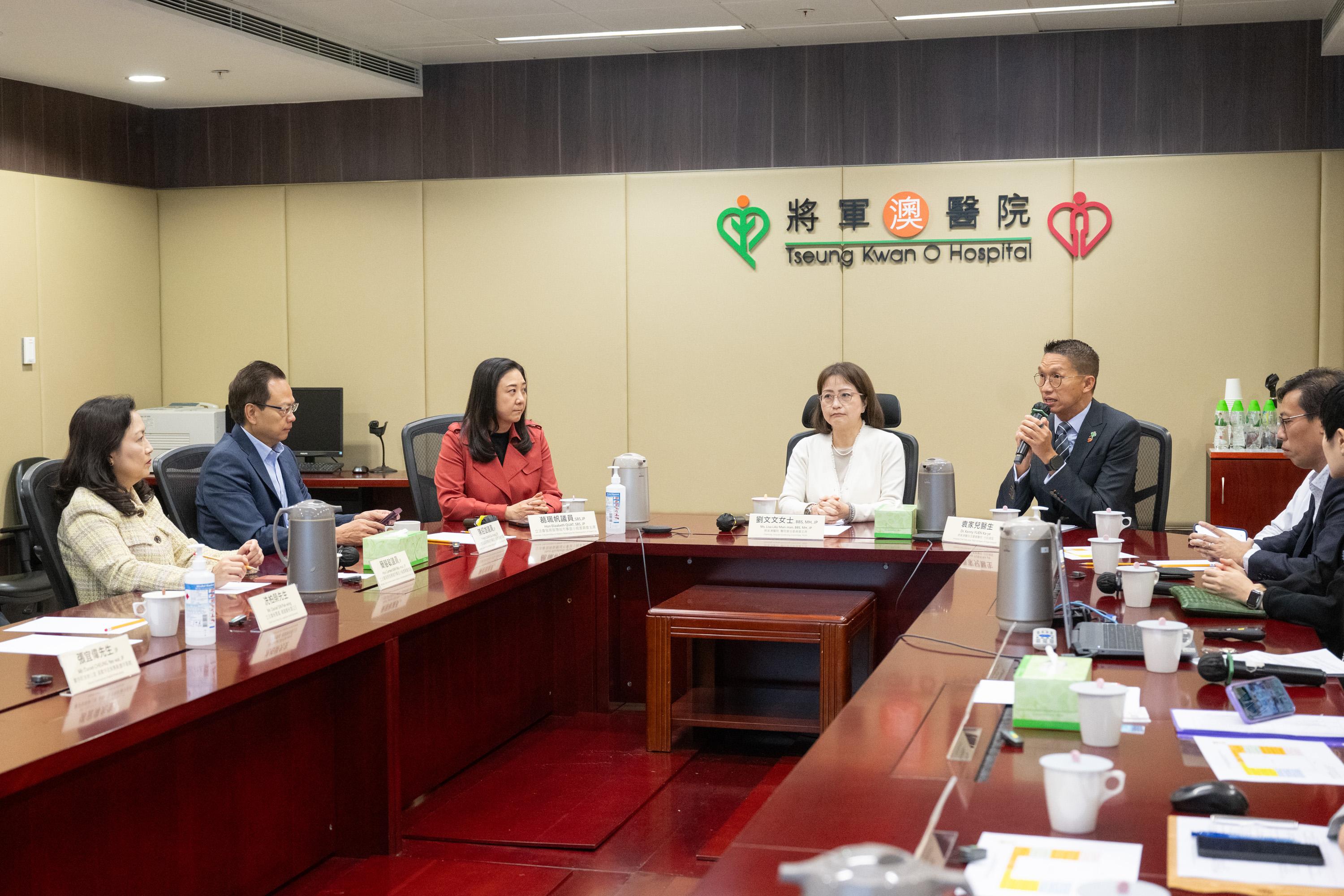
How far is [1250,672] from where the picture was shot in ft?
6.85

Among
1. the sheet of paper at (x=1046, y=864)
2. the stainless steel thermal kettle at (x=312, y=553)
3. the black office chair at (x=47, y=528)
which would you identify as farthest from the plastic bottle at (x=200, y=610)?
the sheet of paper at (x=1046, y=864)

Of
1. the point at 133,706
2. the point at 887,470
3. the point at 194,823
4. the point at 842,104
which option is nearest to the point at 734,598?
the point at 887,470

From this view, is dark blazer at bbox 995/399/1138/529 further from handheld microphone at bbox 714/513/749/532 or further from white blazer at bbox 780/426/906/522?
handheld microphone at bbox 714/513/749/532

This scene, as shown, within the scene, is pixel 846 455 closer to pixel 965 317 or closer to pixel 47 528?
pixel 965 317

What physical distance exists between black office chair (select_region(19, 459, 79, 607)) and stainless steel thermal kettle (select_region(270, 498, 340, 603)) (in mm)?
780

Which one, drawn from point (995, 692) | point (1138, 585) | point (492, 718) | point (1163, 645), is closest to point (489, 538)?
point (492, 718)

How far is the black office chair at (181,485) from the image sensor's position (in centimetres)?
372

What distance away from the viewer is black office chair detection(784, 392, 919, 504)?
448 centimetres

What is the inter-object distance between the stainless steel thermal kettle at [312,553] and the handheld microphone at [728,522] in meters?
1.51

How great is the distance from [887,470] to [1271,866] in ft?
10.2

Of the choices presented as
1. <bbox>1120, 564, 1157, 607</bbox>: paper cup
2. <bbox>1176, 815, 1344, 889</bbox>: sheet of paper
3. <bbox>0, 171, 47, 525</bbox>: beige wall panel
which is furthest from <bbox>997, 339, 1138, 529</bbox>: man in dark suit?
<bbox>0, 171, 47, 525</bbox>: beige wall panel

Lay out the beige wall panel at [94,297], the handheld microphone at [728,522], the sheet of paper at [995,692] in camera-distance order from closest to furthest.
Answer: the sheet of paper at [995,692] < the handheld microphone at [728,522] < the beige wall panel at [94,297]

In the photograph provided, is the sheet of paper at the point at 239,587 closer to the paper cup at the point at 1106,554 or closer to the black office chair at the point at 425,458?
the black office chair at the point at 425,458

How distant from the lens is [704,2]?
17.5ft
